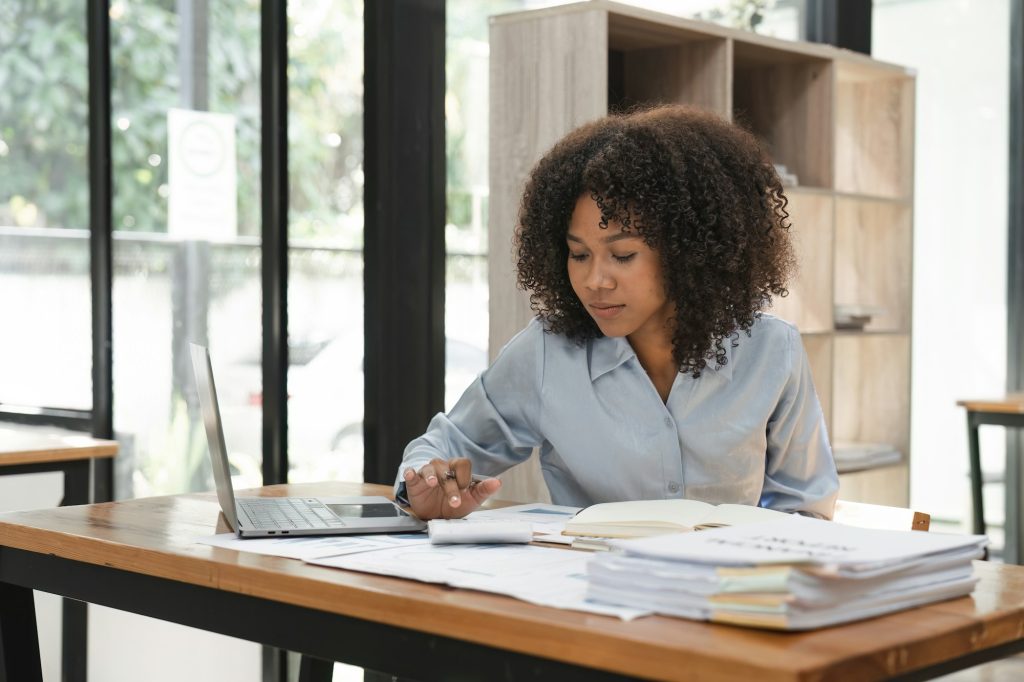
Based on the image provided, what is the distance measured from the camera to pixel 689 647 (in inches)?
39.9

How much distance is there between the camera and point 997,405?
430cm

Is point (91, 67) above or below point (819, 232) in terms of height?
above

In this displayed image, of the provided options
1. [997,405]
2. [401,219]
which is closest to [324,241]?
[401,219]

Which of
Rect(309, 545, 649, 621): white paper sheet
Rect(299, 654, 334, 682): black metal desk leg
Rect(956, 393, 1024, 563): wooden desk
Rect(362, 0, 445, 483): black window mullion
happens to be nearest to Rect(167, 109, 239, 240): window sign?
Rect(362, 0, 445, 483): black window mullion

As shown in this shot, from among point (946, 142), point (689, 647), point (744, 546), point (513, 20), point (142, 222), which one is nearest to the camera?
point (689, 647)

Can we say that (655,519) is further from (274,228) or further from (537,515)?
(274,228)

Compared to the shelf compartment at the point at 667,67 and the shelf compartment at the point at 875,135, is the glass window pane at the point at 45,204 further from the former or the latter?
the shelf compartment at the point at 875,135

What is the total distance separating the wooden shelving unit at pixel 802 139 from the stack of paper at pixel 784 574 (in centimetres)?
151

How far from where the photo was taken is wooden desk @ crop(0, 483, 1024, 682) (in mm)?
1029

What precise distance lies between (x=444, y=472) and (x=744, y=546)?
64 cm

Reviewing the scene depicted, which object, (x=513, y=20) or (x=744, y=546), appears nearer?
(x=744, y=546)

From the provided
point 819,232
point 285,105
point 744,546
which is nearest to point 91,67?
point 285,105

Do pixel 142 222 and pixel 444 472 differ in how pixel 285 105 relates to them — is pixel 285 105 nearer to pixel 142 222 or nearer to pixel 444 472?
pixel 142 222

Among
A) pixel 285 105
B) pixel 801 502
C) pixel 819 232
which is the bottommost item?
pixel 801 502
